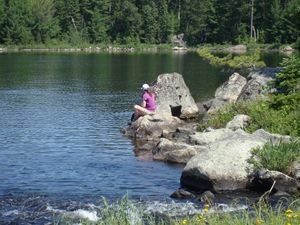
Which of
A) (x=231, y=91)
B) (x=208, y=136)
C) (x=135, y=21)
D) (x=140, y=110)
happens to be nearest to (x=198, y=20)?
(x=135, y=21)

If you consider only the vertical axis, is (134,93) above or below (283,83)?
below

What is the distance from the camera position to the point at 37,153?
81.2 ft

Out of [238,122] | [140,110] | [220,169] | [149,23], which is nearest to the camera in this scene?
[220,169]

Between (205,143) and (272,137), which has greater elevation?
(272,137)

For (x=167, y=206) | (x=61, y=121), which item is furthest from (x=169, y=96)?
(x=167, y=206)

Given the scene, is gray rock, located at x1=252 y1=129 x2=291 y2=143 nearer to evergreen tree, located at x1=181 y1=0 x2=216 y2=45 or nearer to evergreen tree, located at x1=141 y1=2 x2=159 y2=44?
evergreen tree, located at x1=181 y1=0 x2=216 y2=45

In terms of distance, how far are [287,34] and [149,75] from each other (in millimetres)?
66475

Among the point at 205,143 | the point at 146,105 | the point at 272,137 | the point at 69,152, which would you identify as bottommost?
the point at 69,152

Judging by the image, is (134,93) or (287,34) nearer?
(134,93)

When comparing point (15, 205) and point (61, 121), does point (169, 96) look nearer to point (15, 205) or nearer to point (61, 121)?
point (61, 121)

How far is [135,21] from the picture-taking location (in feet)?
472

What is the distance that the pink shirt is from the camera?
30.5 m

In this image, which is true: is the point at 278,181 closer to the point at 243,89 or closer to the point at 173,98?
the point at 243,89

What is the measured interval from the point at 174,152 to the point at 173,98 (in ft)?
38.8
